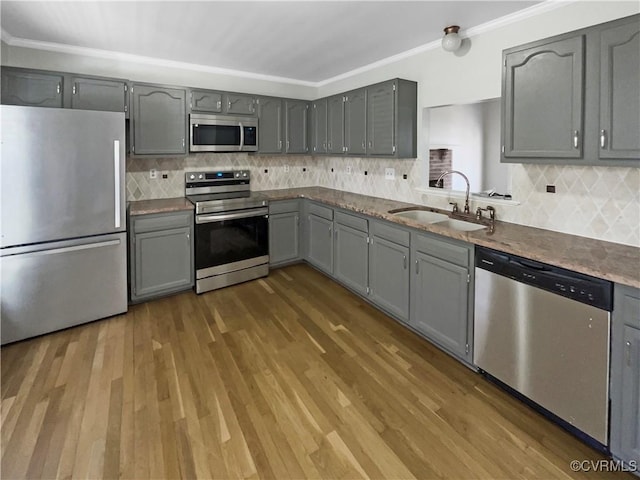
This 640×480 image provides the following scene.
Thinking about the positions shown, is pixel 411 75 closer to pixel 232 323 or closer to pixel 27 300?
pixel 232 323

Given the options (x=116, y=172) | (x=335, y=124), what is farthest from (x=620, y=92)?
(x=116, y=172)

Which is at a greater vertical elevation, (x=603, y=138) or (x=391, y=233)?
(x=603, y=138)

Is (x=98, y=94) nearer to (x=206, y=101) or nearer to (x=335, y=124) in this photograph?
(x=206, y=101)

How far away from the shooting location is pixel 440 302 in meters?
2.62

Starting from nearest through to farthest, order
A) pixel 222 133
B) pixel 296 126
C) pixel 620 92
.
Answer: pixel 620 92, pixel 222 133, pixel 296 126

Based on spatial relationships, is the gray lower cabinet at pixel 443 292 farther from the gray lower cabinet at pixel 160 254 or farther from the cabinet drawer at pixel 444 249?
the gray lower cabinet at pixel 160 254

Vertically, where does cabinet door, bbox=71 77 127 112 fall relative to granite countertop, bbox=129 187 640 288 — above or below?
above

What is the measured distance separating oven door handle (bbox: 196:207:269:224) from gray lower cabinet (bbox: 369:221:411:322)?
143 centimetres

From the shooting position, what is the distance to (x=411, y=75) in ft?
11.5

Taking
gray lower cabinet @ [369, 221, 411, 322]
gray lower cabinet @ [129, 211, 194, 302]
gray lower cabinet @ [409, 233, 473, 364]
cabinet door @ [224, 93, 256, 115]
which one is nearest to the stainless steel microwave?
cabinet door @ [224, 93, 256, 115]

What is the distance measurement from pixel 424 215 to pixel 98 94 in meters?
3.27

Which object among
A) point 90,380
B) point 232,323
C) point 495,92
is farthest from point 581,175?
point 90,380

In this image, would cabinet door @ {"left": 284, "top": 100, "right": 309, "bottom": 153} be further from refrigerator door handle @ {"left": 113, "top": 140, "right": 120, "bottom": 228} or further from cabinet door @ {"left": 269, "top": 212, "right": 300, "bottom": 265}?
refrigerator door handle @ {"left": 113, "top": 140, "right": 120, "bottom": 228}

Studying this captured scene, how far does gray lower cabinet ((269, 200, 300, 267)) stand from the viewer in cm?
436
